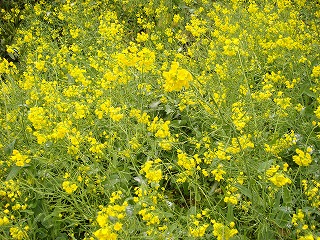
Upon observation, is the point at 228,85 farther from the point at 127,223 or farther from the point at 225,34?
the point at 127,223

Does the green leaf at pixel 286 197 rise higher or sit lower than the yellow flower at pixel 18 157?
lower

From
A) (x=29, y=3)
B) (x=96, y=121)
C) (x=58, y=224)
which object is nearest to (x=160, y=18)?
(x=29, y=3)

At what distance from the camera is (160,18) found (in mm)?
5035

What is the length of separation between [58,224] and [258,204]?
3.78 feet

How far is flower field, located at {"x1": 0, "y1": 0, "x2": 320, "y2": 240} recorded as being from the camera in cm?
223

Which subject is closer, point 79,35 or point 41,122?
point 41,122

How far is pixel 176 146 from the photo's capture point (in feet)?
8.66

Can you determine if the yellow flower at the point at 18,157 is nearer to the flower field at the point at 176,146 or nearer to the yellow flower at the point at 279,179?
the flower field at the point at 176,146

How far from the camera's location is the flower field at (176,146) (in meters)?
2.23

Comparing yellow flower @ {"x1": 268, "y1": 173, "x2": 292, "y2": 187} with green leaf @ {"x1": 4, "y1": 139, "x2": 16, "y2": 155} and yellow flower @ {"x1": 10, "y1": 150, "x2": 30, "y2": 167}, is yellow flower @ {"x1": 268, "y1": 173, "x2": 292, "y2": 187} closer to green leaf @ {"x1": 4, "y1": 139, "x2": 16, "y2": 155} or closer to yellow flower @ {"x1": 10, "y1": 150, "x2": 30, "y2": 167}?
yellow flower @ {"x1": 10, "y1": 150, "x2": 30, "y2": 167}

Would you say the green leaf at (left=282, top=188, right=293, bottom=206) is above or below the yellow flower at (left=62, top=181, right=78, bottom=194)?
below

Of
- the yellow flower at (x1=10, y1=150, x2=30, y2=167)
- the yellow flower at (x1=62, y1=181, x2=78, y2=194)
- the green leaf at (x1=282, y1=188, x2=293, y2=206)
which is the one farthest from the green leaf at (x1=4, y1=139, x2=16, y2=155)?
the green leaf at (x1=282, y1=188, x2=293, y2=206)

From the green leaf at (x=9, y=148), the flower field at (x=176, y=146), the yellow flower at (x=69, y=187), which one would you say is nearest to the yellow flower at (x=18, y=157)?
the flower field at (x=176, y=146)

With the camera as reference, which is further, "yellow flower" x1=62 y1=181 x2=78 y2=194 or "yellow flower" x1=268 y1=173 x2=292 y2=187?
"yellow flower" x1=62 y1=181 x2=78 y2=194
